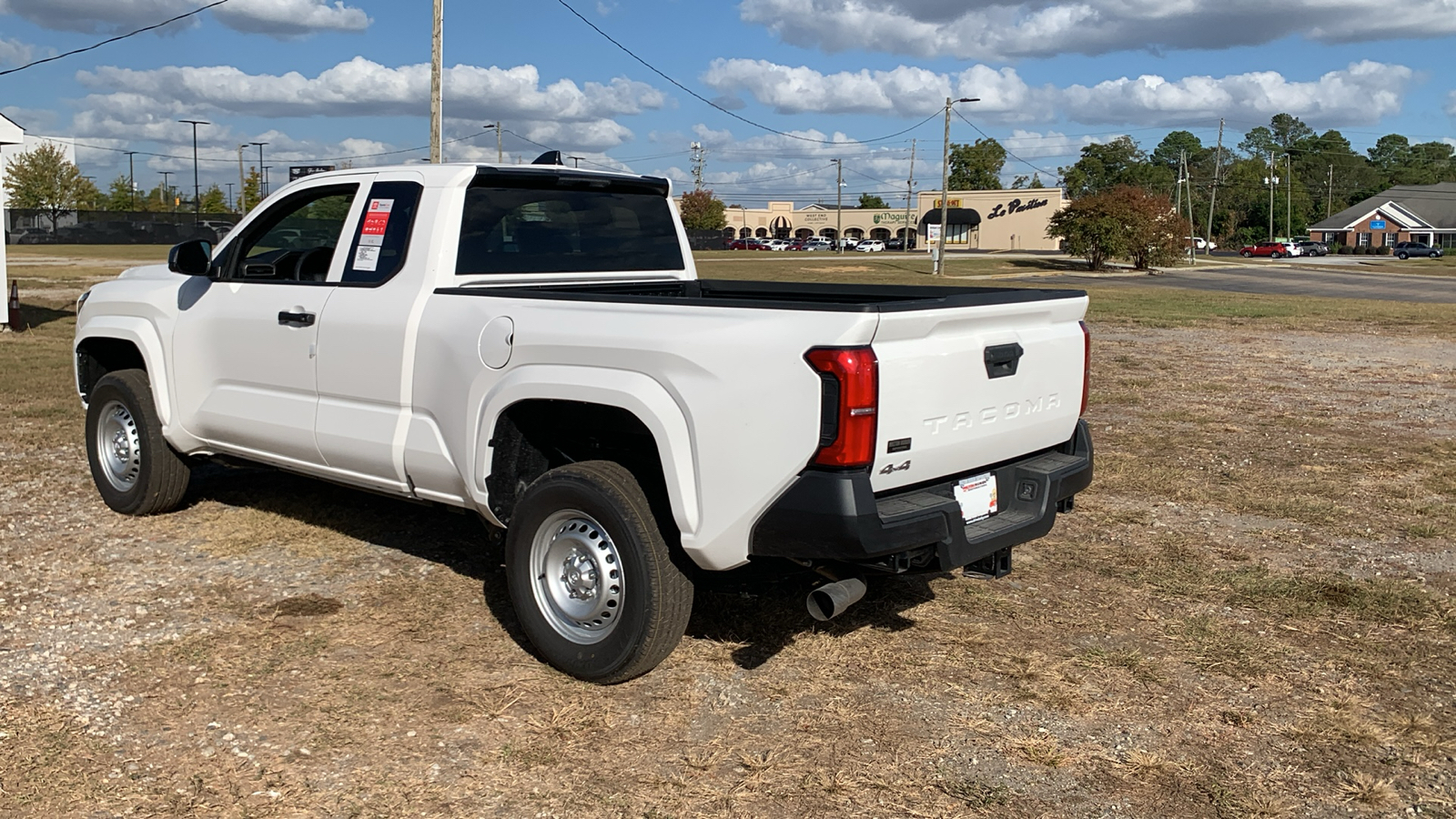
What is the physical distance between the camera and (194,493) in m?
7.40

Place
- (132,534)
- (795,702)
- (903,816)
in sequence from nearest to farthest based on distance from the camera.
Result: 1. (903,816)
2. (795,702)
3. (132,534)

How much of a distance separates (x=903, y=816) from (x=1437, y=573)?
12.8ft

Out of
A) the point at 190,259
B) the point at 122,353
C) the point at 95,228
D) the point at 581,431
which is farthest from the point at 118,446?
the point at 95,228

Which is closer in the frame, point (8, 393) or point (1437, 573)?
point (1437, 573)

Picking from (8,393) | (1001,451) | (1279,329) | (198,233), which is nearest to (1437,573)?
(1001,451)

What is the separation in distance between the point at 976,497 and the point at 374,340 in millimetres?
2555

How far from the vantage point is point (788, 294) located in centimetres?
642

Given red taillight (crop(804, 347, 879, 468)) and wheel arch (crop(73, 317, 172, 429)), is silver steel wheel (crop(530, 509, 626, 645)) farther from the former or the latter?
wheel arch (crop(73, 317, 172, 429))

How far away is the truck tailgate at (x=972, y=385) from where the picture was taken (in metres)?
3.94

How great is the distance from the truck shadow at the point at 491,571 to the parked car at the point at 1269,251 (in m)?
90.1

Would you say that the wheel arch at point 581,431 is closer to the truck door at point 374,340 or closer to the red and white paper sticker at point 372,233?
the truck door at point 374,340

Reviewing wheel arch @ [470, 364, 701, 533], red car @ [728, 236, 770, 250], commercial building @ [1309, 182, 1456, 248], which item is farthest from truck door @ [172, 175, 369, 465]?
commercial building @ [1309, 182, 1456, 248]

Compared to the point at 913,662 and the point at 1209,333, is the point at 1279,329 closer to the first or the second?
the point at 1209,333

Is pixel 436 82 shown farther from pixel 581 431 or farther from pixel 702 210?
pixel 702 210
